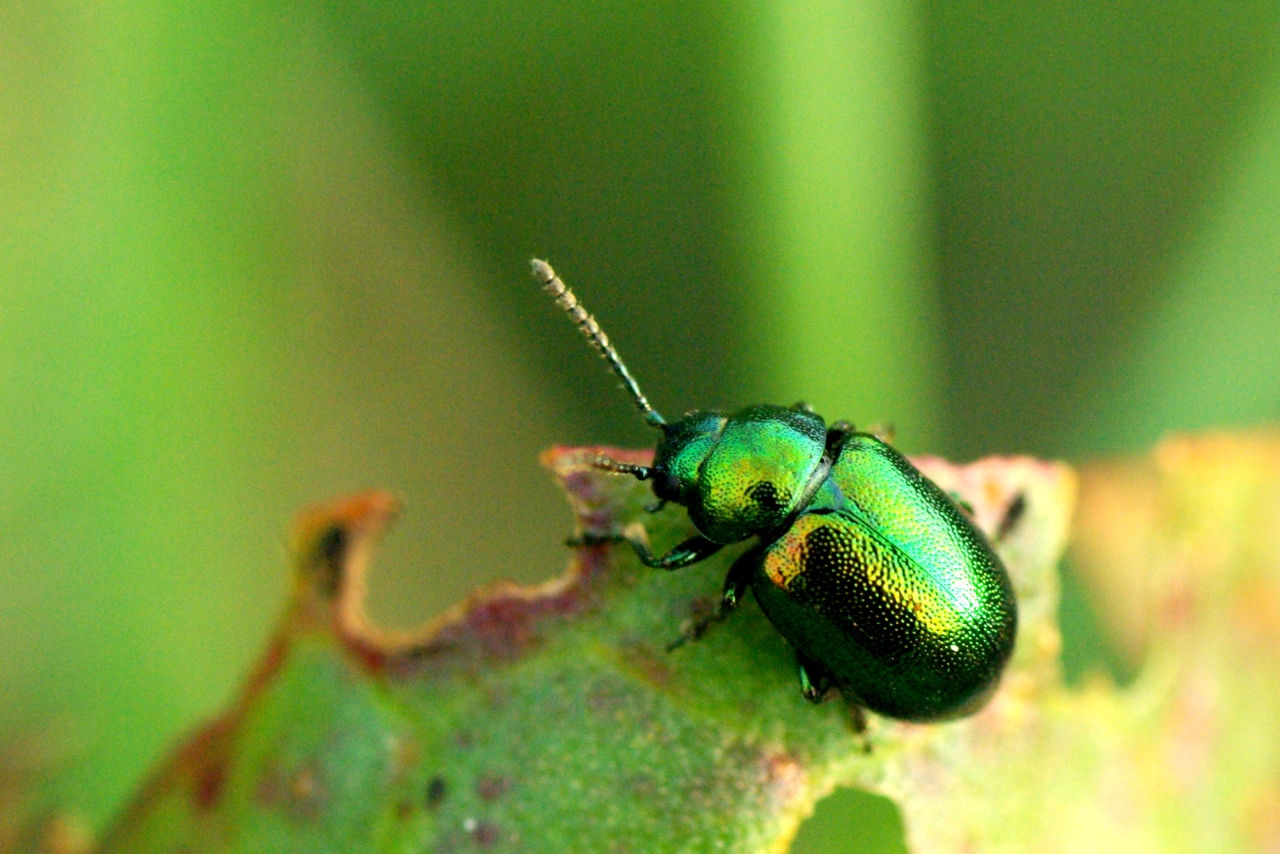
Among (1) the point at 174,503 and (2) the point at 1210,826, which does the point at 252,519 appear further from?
(2) the point at 1210,826

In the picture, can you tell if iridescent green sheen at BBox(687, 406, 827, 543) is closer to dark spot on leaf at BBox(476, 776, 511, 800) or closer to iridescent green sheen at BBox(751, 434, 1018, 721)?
iridescent green sheen at BBox(751, 434, 1018, 721)

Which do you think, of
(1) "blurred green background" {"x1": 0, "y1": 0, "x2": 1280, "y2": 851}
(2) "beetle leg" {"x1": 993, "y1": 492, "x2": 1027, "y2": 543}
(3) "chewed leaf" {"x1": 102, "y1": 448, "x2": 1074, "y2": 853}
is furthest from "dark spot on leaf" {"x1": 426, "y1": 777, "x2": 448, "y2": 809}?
(1) "blurred green background" {"x1": 0, "y1": 0, "x2": 1280, "y2": 851}

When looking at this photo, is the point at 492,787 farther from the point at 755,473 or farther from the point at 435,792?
the point at 755,473

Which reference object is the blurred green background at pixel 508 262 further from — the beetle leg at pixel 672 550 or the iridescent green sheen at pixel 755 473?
the beetle leg at pixel 672 550

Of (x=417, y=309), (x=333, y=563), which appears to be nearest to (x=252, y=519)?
(x=417, y=309)

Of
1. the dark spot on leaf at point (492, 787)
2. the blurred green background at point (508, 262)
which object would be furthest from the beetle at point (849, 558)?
the blurred green background at point (508, 262)

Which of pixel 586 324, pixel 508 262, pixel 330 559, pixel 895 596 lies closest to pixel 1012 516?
pixel 895 596
